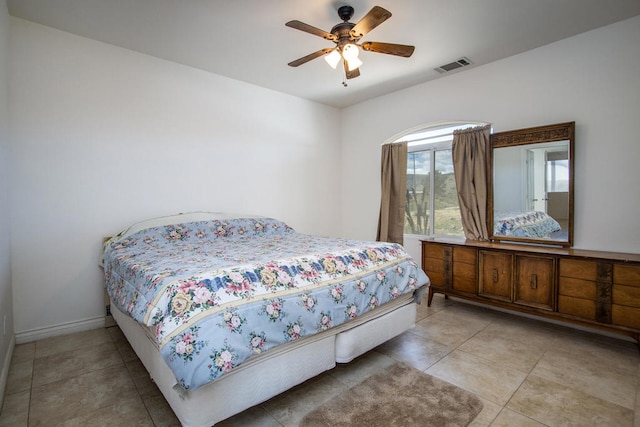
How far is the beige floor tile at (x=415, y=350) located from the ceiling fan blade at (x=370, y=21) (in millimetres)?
2405

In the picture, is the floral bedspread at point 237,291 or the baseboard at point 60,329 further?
the baseboard at point 60,329

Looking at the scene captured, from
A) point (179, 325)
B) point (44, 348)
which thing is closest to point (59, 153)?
point (44, 348)

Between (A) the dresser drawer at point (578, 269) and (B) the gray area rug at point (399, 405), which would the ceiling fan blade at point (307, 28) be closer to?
(B) the gray area rug at point (399, 405)

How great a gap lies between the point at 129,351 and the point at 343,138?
4.08 metres

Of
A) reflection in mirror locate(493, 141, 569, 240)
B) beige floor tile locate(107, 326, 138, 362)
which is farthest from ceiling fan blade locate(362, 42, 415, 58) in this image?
beige floor tile locate(107, 326, 138, 362)

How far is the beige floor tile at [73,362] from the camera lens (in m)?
2.14

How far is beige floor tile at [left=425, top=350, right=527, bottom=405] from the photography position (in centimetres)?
191

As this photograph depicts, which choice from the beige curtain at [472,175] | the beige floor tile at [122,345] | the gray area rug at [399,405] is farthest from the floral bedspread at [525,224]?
the beige floor tile at [122,345]

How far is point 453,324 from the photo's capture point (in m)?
3.00

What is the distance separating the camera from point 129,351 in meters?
2.49

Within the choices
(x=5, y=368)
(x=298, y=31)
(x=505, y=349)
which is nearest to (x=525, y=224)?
(x=505, y=349)

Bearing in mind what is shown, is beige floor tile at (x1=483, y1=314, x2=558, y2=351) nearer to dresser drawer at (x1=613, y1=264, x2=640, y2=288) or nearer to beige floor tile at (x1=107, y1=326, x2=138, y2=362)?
dresser drawer at (x1=613, y1=264, x2=640, y2=288)

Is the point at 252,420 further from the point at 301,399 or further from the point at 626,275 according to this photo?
the point at 626,275

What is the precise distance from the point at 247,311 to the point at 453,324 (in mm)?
2274
